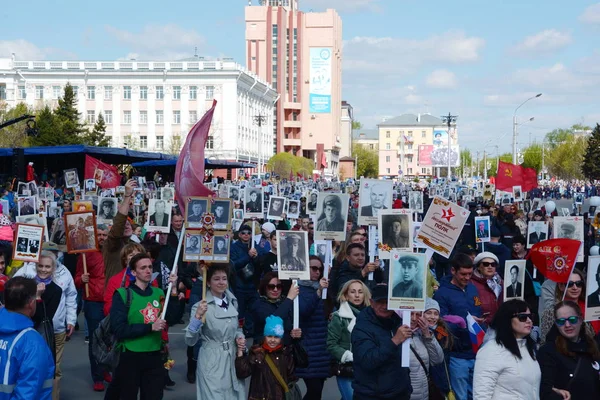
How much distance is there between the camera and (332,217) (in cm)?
1115

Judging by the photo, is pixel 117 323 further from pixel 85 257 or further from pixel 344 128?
pixel 344 128

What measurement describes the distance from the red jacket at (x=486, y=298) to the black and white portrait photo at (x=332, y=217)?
300 centimetres

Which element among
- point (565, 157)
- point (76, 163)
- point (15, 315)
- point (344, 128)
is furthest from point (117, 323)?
point (344, 128)

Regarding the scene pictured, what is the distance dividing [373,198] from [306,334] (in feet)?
17.0

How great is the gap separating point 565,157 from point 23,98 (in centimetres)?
6892

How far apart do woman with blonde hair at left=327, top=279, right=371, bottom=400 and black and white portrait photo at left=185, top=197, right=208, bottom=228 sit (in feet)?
4.45

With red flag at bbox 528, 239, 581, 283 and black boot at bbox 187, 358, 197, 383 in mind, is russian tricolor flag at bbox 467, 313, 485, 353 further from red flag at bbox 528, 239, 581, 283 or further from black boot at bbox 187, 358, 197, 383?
black boot at bbox 187, 358, 197, 383

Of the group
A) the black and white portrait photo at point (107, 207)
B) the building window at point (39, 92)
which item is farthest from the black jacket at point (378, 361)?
the building window at point (39, 92)

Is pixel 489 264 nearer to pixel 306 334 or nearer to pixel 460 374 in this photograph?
pixel 460 374

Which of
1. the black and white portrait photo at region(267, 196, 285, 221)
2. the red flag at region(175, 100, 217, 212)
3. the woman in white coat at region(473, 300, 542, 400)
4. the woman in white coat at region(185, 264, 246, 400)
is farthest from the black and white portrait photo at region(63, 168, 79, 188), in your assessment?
the woman in white coat at region(473, 300, 542, 400)

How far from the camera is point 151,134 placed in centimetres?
8919

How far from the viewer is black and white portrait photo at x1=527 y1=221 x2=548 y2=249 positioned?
1495 cm

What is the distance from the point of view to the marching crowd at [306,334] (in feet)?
17.3

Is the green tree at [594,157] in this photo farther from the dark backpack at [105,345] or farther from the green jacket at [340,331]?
the dark backpack at [105,345]
